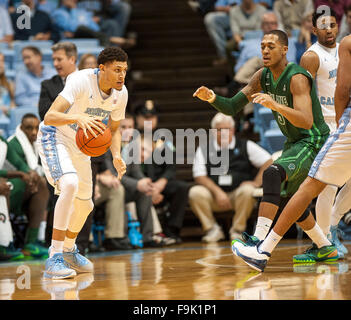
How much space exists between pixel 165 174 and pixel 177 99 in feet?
8.73

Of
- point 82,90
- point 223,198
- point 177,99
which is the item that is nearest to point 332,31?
point 82,90

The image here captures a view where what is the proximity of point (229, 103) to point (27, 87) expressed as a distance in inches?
177

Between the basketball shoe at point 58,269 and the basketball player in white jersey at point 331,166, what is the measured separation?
4.08ft

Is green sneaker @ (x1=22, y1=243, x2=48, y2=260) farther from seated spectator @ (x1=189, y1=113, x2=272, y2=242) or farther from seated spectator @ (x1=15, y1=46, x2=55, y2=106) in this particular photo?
seated spectator @ (x1=15, y1=46, x2=55, y2=106)

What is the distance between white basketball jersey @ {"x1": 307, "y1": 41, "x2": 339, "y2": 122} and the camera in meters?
5.95

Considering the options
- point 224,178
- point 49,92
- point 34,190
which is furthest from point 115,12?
point 49,92

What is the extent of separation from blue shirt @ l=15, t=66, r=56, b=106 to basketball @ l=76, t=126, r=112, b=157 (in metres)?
4.41

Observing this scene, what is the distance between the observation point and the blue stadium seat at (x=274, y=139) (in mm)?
8305

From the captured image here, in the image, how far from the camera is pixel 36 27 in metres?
10.9

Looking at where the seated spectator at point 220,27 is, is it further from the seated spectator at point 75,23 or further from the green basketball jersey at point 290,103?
the green basketball jersey at point 290,103

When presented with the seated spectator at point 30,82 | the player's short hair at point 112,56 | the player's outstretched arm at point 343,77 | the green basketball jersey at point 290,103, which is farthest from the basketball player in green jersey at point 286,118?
the seated spectator at point 30,82

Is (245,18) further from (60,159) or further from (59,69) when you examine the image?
(60,159)

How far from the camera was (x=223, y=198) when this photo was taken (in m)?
8.34
